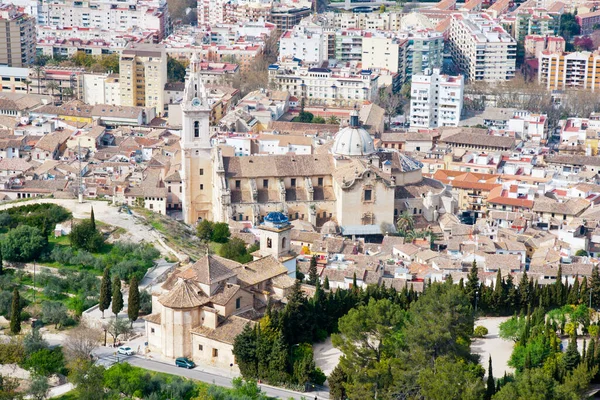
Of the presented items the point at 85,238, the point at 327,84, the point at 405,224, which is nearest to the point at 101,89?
the point at 327,84

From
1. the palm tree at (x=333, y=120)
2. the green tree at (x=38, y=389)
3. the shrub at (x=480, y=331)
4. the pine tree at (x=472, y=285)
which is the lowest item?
the green tree at (x=38, y=389)

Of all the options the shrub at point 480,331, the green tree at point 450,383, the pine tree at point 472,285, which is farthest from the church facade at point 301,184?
the green tree at point 450,383

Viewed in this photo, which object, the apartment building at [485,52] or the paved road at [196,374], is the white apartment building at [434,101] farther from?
the paved road at [196,374]

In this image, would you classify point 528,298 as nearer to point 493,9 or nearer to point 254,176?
point 254,176

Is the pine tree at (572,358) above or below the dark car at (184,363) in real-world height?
above

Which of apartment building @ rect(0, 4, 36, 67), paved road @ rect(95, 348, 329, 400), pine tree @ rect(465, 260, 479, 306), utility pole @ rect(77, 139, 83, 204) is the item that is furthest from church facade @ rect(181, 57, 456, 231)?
apartment building @ rect(0, 4, 36, 67)
